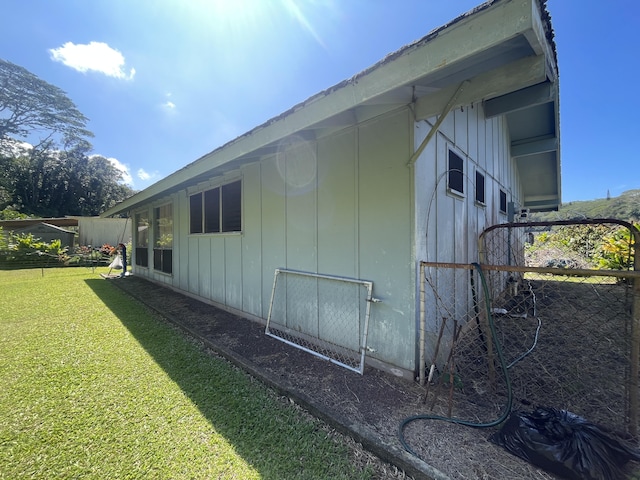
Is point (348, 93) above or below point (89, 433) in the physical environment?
above

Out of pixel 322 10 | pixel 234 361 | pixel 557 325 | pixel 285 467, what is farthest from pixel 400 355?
pixel 322 10

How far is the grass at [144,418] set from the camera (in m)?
1.66

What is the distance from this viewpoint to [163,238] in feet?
25.9

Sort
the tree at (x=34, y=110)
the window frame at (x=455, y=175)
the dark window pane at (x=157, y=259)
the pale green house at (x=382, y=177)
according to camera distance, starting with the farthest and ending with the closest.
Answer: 1. the tree at (x=34, y=110)
2. the dark window pane at (x=157, y=259)
3. the window frame at (x=455, y=175)
4. the pale green house at (x=382, y=177)

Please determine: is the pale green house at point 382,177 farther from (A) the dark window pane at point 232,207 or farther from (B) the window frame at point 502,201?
(B) the window frame at point 502,201

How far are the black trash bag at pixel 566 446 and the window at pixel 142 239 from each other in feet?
33.4

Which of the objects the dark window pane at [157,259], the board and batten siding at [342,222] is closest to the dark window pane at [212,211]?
the board and batten siding at [342,222]

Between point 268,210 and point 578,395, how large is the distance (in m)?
3.94

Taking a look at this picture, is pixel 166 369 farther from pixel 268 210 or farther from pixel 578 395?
pixel 578 395

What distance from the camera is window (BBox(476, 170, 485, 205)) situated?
185 inches

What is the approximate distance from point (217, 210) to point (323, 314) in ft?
10.7

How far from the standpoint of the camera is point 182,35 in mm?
6773

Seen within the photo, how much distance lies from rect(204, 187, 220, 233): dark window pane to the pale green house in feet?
0.13

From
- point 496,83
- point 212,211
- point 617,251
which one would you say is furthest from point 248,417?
point 617,251
